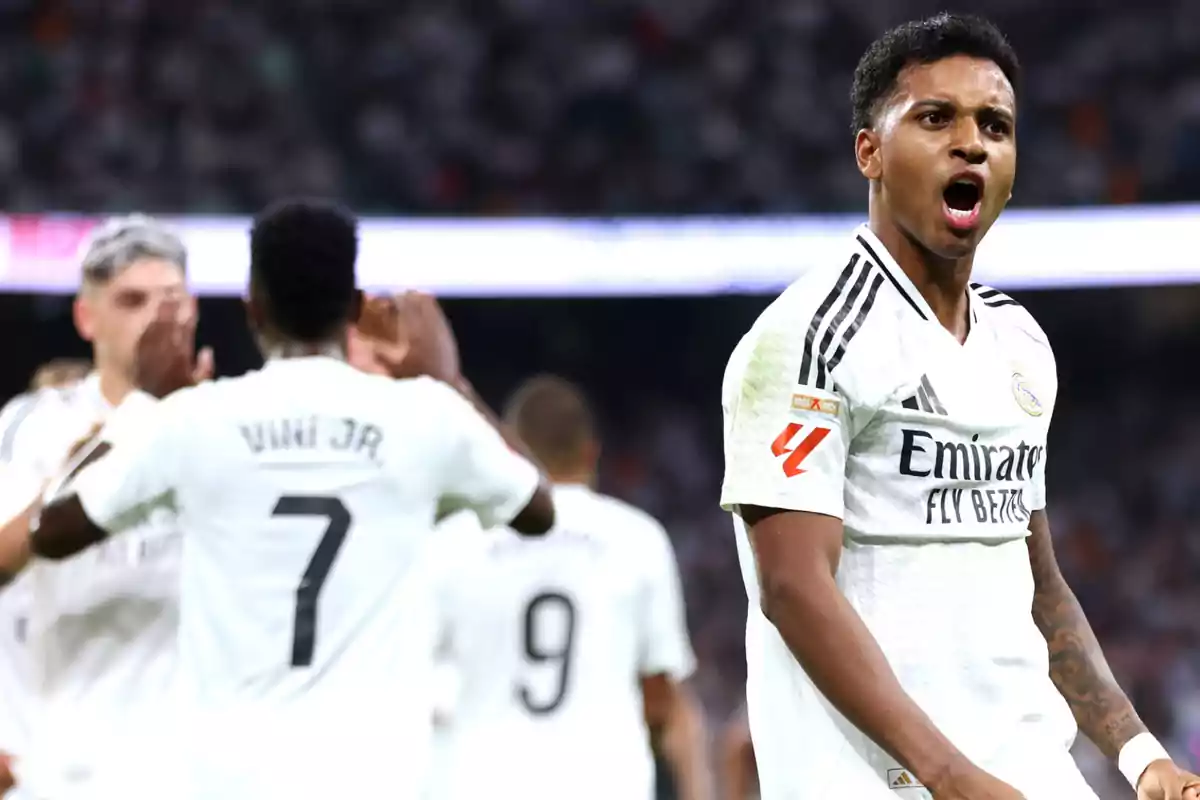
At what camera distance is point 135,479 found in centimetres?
361

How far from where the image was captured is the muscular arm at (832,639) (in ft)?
8.41

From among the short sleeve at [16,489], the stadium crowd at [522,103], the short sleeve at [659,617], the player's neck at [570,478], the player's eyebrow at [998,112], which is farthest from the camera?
the stadium crowd at [522,103]

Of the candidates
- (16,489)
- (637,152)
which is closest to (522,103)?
(637,152)

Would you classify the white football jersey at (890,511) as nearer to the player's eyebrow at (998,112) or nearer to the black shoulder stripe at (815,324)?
the black shoulder stripe at (815,324)

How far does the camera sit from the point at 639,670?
20.5 feet

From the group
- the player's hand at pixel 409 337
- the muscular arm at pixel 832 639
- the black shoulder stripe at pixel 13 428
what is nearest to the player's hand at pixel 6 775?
the black shoulder stripe at pixel 13 428

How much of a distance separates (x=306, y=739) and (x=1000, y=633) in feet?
4.52

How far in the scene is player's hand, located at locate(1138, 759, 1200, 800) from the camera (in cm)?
302

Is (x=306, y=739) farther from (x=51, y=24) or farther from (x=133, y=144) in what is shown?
(x=51, y=24)

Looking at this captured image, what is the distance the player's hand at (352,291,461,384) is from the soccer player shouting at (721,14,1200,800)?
4.05 ft

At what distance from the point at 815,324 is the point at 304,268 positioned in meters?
1.28

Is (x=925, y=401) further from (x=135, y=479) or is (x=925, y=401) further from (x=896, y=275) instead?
(x=135, y=479)

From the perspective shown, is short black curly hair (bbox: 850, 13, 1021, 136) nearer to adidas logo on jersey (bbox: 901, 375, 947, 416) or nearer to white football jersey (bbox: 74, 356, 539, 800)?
adidas logo on jersey (bbox: 901, 375, 947, 416)

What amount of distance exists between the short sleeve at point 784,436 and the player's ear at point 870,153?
382mm
